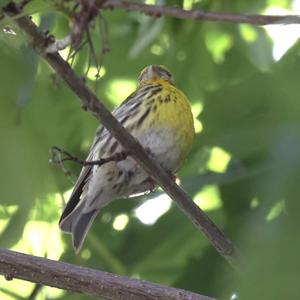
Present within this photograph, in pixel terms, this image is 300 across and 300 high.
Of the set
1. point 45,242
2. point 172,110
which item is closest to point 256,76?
point 45,242

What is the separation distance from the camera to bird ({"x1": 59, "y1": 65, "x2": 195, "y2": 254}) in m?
3.86

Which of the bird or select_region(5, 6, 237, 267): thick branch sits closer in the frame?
select_region(5, 6, 237, 267): thick branch

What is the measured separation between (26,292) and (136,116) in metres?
1.37

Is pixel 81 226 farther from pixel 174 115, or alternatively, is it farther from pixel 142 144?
A: pixel 174 115

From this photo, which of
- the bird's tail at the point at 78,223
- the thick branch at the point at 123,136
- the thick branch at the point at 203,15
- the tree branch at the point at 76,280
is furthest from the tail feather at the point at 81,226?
the thick branch at the point at 203,15

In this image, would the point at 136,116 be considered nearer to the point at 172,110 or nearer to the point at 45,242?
the point at 172,110

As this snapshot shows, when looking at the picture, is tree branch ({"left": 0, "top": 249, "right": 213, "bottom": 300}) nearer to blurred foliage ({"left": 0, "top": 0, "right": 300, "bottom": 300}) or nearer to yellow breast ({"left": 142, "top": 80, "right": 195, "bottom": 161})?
blurred foliage ({"left": 0, "top": 0, "right": 300, "bottom": 300})

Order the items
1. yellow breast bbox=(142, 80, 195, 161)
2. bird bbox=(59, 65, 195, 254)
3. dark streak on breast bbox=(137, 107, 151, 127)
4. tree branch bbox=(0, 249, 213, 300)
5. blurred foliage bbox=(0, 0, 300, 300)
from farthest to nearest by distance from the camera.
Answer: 1. dark streak on breast bbox=(137, 107, 151, 127)
2. yellow breast bbox=(142, 80, 195, 161)
3. bird bbox=(59, 65, 195, 254)
4. tree branch bbox=(0, 249, 213, 300)
5. blurred foliage bbox=(0, 0, 300, 300)

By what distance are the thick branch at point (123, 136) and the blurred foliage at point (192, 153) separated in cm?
4

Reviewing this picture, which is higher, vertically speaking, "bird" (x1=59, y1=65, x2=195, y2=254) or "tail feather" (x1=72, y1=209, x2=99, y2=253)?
"bird" (x1=59, y1=65, x2=195, y2=254)

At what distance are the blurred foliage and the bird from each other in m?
0.40

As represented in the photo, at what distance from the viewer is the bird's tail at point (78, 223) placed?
10.5 ft

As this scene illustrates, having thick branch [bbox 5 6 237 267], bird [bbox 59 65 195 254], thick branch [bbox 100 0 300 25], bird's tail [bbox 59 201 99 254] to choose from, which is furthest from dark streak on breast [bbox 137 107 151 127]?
thick branch [bbox 100 0 300 25]

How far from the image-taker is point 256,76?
1.98 m
